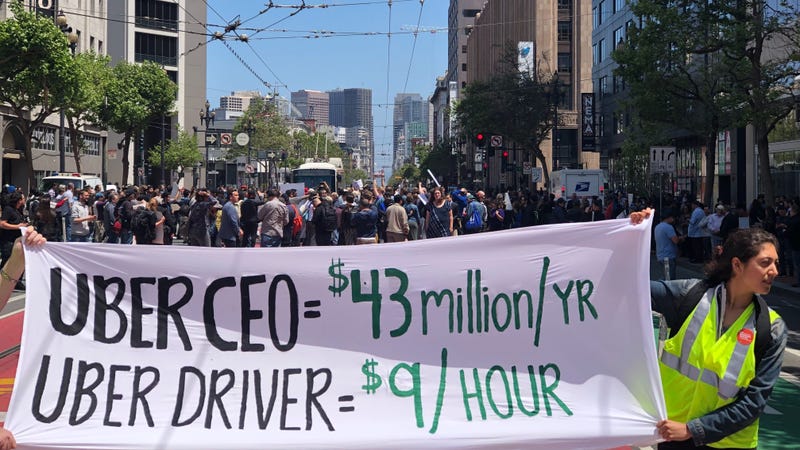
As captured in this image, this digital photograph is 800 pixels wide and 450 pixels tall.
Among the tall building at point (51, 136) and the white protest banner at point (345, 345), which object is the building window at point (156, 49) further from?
the white protest banner at point (345, 345)

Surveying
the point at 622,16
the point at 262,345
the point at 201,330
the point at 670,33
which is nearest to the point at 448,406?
the point at 262,345

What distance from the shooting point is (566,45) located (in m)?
77.7

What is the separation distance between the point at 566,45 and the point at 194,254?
76.0m

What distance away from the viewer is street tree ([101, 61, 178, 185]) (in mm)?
57312

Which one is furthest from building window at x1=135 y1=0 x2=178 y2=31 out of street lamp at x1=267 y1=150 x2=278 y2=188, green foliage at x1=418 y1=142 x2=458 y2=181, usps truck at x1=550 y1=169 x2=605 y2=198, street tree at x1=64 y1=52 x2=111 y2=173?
usps truck at x1=550 y1=169 x2=605 y2=198

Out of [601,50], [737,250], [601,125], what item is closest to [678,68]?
[737,250]

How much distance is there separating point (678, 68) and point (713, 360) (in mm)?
27689

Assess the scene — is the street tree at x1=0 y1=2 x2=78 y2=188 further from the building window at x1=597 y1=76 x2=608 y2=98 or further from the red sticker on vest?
the building window at x1=597 y1=76 x2=608 y2=98

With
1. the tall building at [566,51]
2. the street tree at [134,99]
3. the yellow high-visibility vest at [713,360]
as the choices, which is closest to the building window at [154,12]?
the street tree at [134,99]

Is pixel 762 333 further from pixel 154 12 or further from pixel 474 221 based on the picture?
pixel 154 12

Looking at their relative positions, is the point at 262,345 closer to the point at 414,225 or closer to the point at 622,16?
the point at 414,225

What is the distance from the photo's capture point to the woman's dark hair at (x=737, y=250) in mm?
3586

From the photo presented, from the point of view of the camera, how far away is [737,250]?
3.63 m

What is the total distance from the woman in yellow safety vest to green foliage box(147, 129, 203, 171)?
73427mm
